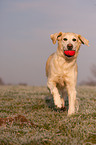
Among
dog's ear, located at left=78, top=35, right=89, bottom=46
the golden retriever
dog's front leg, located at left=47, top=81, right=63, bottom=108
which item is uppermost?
dog's ear, located at left=78, top=35, right=89, bottom=46

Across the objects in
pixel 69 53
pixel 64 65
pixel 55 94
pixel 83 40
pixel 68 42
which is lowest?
pixel 55 94

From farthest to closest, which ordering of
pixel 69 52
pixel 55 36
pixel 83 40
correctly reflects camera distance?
pixel 83 40 < pixel 55 36 < pixel 69 52

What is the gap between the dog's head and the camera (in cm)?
648

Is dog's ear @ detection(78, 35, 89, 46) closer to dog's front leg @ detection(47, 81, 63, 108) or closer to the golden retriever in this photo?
the golden retriever

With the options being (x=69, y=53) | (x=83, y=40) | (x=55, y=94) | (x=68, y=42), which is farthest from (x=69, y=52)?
(x=55, y=94)

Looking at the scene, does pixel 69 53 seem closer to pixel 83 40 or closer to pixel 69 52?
pixel 69 52

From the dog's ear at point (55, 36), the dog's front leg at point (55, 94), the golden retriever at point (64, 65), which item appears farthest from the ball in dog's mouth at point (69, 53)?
the dog's front leg at point (55, 94)

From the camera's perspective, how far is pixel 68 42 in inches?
257

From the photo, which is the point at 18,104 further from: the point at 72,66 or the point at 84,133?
the point at 84,133

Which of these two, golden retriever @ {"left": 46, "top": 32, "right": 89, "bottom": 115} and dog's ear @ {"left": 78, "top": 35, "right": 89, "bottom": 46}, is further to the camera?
dog's ear @ {"left": 78, "top": 35, "right": 89, "bottom": 46}

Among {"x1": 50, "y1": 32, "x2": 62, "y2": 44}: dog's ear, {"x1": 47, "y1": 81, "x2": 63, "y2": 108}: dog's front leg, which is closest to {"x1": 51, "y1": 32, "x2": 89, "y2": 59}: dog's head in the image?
{"x1": 50, "y1": 32, "x2": 62, "y2": 44}: dog's ear

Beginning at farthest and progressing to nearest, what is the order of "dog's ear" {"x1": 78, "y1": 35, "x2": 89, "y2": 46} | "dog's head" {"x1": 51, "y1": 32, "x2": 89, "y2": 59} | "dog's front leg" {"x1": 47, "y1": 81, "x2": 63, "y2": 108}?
"dog's ear" {"x1": 78, "y1": 35, "x2": 89, "y2": 46}
"dog's front leg" {"x1": 47, "y1": 81, "x2": 63, "y2": 108}
"dog's head" {"x1": 51, "y1": 32, "x2": 89, "y2": 59}

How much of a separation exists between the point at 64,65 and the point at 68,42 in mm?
815

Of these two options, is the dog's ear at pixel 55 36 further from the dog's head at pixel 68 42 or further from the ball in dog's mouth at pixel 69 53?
the ball in dog's mouth at pixel 69 53
